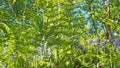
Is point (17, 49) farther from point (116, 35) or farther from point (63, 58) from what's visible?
point (116, 35)

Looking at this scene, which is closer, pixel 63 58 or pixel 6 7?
pixel 63 58

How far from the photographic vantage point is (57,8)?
6289 millimetres

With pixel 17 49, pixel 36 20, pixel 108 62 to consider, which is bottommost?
pixel 108 62

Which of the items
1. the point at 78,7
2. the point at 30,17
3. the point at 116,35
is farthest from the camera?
the point at 116,35

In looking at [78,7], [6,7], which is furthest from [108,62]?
[6,7]

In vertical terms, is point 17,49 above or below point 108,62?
above

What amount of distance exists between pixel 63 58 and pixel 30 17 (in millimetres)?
973

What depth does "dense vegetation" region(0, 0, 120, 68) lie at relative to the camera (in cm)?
571

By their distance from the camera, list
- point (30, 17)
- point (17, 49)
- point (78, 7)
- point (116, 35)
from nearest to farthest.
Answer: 1. point (17, 49)
2. point (30, 17)
3. point (78, 7)
4. point (116, 35)

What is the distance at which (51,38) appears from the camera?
602cm

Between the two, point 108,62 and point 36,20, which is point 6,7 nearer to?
point 36,20

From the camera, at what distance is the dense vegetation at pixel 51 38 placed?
571 cm

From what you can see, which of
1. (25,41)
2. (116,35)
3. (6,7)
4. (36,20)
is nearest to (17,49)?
(25,41)

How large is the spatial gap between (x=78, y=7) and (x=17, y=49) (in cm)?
175
